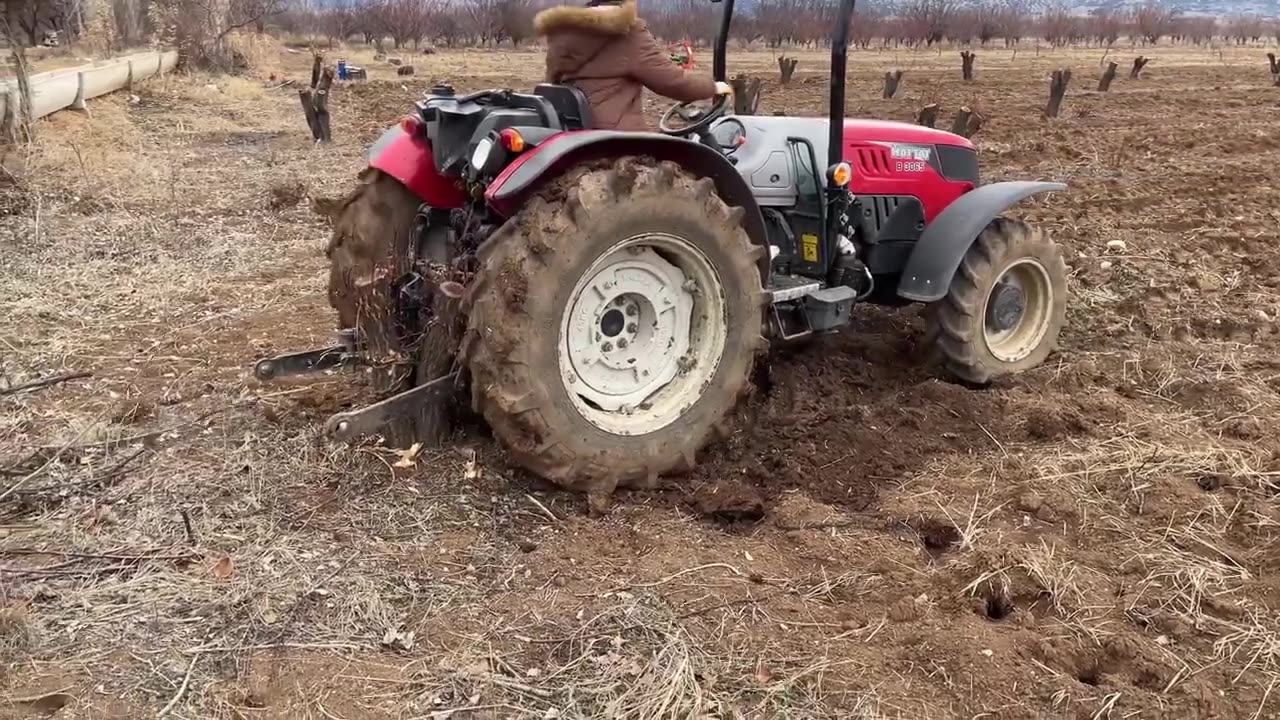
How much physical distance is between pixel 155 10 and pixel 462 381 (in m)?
25.5

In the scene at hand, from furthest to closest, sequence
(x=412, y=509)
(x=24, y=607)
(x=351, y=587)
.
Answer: (x=412, y=509) < (x=351, y=587) < (x=24, y=607)

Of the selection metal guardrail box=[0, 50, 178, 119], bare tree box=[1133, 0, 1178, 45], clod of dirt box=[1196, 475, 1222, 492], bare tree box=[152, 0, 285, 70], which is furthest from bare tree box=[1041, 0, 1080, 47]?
clod of dirt box=[1196, 475, 1222, 492]

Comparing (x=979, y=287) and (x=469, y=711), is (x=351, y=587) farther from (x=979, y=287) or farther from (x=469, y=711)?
(x=979, y=287)

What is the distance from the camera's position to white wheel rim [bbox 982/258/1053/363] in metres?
5.26

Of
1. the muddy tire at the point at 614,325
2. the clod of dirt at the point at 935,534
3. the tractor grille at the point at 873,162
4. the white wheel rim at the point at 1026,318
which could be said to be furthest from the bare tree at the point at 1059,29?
the clod of dirt at the point at 935,534

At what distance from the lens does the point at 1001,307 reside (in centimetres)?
518

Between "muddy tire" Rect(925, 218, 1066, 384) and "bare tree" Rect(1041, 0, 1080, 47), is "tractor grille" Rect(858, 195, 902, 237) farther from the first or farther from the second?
"bare tree" Rect(1041, 0, 1080, 47)

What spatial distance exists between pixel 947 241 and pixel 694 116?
140 centimetres

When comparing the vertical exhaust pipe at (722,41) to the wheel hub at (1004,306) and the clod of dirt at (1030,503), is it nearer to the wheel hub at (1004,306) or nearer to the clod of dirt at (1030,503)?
the wheel hub at (1004,306)

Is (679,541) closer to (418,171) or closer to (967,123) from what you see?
(418,171)

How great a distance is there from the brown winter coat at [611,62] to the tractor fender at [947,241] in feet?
5.00

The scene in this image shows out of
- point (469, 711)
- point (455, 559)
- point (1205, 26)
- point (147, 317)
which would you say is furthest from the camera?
point (1205, 26)

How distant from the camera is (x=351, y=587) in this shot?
3098 mm

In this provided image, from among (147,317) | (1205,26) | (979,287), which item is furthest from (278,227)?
(1205,26)
